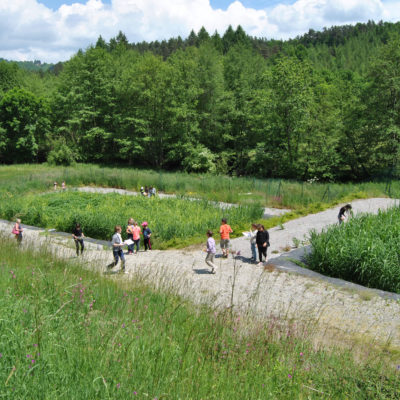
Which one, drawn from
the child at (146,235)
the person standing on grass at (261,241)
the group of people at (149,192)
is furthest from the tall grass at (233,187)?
the person standing on grass at (261,241)

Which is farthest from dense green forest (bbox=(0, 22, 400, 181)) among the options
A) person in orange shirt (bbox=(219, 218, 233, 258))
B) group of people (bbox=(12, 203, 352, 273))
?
person in orange shirt (bbox=(219, 218, 233, 258))

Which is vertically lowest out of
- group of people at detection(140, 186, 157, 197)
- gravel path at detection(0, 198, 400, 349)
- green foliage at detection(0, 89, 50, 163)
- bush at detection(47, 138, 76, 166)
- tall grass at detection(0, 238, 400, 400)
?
gravel path at detection(0, 198, 400, 349)

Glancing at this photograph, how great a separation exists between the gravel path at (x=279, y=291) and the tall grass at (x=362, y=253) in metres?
0.67

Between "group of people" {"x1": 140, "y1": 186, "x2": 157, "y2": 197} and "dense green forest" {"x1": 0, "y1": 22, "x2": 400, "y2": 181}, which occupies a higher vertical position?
"dense green forest" {"x1": 0, "y1": 22, "x2": 400, "y2": 181}

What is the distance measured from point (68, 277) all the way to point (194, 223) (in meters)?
11.4

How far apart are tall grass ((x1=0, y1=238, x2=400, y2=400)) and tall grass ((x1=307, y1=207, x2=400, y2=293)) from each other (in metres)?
5.83

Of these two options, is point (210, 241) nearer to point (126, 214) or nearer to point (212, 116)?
point (126, 214)

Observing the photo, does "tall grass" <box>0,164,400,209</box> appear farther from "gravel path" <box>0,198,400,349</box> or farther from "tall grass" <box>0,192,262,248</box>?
"gravel path" <box>0,198,400,349</box>

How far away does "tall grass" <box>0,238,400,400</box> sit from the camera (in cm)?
304

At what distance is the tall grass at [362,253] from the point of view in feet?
33.6

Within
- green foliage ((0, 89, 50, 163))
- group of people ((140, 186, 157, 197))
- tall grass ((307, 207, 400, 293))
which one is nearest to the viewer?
tall grass ((307, 207, 400, 293))

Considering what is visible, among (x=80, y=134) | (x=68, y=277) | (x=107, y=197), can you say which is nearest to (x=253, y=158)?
(x=107, y=197)

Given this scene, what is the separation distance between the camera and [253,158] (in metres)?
43.5

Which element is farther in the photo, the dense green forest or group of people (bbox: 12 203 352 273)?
the dense green forest
